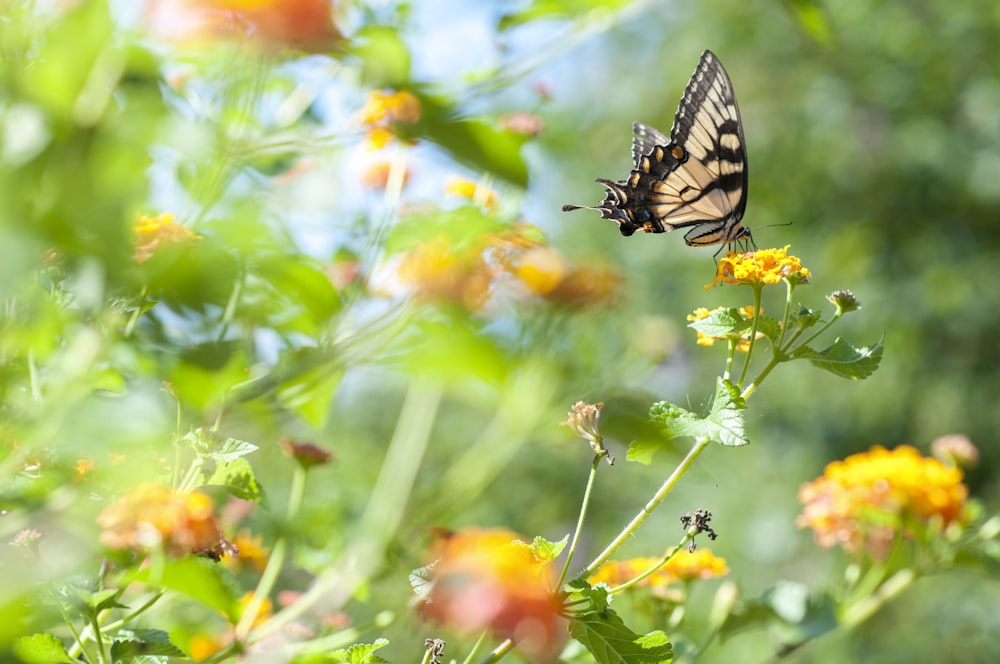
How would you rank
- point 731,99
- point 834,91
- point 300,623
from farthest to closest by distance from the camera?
point 834,91 < point 731,99 < point 300,623

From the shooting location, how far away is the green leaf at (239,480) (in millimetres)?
642

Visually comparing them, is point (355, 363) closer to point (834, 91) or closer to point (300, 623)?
point (300, 623)

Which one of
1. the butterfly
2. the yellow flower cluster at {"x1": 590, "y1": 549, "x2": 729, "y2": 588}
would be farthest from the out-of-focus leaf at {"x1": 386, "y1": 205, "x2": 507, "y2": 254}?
the butterfly

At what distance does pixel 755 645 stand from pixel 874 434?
4.33 feet

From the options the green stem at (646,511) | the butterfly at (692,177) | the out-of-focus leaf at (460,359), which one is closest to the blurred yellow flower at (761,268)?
the green stem at (646,511)

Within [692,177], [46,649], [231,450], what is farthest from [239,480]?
[692,177]

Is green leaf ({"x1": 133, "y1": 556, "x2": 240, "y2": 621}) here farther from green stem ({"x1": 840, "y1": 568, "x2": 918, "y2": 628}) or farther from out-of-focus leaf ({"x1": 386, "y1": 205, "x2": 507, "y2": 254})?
green stem ({"x1": 840, "y1": 568, "x2": 918, "y2": 628})

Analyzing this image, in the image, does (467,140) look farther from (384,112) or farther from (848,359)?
(848,359)

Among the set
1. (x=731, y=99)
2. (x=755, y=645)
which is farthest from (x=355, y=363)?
(x=755, y=645)

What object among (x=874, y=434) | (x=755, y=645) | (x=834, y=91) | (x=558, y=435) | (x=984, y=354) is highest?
(x=558, y=435)

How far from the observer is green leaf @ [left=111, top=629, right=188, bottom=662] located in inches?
24.0

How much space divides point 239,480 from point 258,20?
1.01ft

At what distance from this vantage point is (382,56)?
1.89 ft

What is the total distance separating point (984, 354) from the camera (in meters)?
4.88
